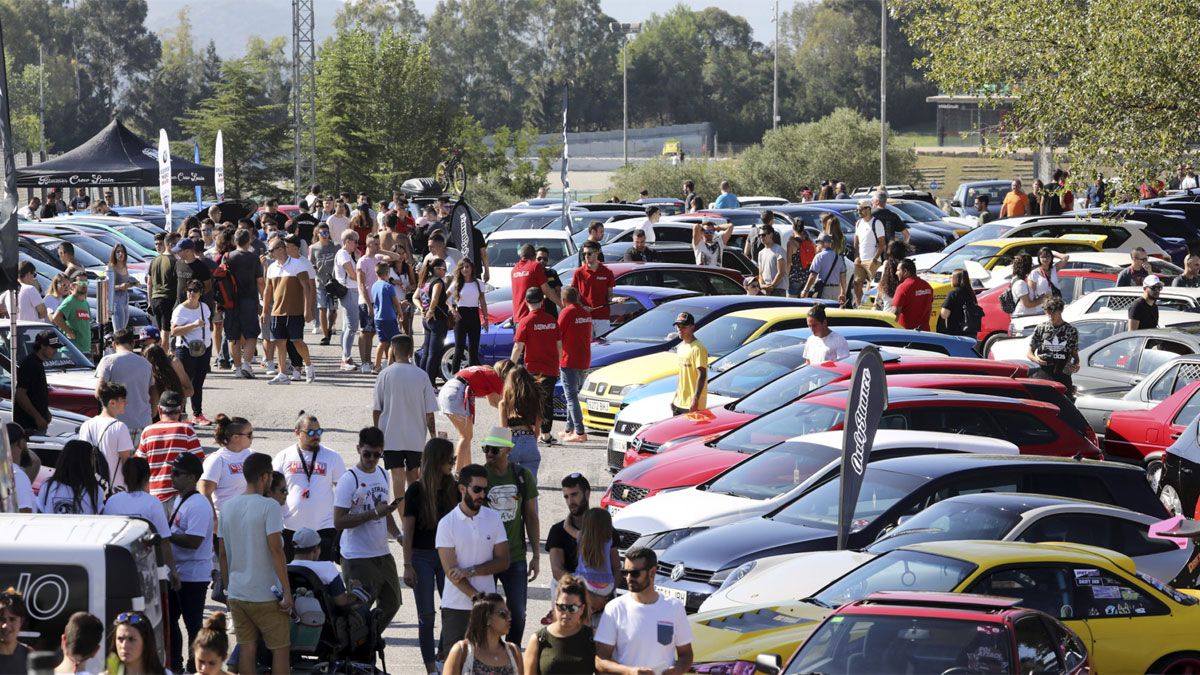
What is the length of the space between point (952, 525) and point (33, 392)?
8.00 meters

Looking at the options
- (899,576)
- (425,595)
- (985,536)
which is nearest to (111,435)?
(425,595)

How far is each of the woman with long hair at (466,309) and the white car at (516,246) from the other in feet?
24.1

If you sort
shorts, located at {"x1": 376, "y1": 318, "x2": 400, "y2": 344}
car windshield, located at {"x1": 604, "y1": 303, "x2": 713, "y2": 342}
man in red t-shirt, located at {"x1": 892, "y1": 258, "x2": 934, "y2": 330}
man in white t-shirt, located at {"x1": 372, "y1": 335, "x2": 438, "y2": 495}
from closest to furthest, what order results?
man in white t-shirt, located at {"x1": 372, "y1": 335, "x2": 438, "y2": 495} < car windshield, located at {"x1": 604, "y1": 303, "x2": 713, "y2": 342} < man in red t-shirt, located at {"x1": 892, "y1": 258, "x2": 934, "y2": 330} < shorts, located at {"x1": 376, "y1": 318, "x2": 400, "y2": 344}

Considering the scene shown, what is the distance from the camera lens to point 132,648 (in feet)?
Result: 22.8

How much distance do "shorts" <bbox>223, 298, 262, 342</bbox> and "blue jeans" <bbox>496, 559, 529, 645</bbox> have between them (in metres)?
11.0

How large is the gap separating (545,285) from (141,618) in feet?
37.5

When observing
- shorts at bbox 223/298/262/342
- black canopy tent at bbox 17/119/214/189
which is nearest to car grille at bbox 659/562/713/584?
shorts at bbox 223/298/262/342

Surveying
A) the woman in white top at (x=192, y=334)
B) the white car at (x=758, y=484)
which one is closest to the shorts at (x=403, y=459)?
the white car at (x=758, y=484)

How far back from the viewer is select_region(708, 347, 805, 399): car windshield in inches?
637

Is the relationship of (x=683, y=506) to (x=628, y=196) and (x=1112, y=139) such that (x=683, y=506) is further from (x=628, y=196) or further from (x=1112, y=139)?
(x=628, y=196)

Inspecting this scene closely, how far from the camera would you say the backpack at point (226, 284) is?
64.3 feet

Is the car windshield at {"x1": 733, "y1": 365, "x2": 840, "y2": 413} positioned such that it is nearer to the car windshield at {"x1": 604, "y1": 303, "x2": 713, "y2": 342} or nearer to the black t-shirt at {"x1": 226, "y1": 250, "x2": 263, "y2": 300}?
the car windshield at {"x1": 604, "y1": 303, "x2": 713, "y2": 342}

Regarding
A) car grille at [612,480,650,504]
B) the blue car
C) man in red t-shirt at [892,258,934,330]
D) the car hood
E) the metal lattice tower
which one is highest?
the metal lattice tower

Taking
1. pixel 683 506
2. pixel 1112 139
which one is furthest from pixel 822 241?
pixel 683 506
